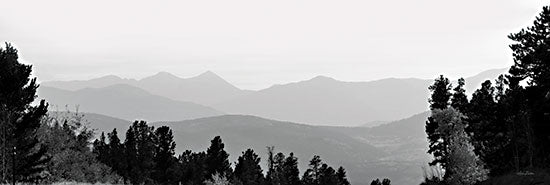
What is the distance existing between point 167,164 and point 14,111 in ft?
193

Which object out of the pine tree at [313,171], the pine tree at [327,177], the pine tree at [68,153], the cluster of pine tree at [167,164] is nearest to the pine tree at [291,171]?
the cluster of pine tree at [167,164]

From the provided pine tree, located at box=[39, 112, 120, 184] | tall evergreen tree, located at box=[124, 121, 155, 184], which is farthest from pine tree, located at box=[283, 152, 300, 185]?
pine tree, located at box=[39, 112, 120, 184]

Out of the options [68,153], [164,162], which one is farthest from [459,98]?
[68,153]

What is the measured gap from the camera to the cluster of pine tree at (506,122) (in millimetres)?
56906

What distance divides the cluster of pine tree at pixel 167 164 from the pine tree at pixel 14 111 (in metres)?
42.3

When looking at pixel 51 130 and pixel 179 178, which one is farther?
pixel 179 178

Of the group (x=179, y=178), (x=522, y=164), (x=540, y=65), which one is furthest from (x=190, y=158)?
(x=540, y=65)

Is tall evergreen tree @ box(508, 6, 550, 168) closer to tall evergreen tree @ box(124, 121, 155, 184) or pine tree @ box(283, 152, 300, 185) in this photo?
tall evergreen tree @ box(124, 121, 155, 184)

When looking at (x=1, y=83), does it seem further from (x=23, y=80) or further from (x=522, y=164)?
(x=522, y=164)

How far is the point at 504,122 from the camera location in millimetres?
63844

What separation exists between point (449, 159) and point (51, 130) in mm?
57786

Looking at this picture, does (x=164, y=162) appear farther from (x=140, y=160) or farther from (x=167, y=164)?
(x=140, y=160)

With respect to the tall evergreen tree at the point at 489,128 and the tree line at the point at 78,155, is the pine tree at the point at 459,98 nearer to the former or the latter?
the tall evergreen tree at the point at 489,128

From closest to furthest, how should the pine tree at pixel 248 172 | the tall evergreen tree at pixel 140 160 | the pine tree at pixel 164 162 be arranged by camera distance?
1. the tall evergreen tree at pixel 140 160
2. the pine tree at pixel 164 162
3. the pine tree at pixel 248 172
